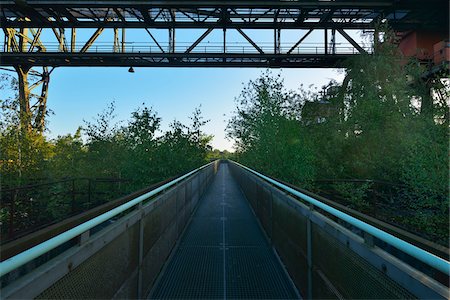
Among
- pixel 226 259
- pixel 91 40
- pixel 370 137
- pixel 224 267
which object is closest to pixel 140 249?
pixel 224 267

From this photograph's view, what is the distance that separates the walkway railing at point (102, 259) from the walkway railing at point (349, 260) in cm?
214

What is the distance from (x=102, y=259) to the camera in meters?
2.31

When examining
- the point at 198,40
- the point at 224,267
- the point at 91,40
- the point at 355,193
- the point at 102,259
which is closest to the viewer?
the point at 102,259

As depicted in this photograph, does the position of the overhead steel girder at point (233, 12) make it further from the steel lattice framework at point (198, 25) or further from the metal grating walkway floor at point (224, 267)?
the metal grating walkway floor at point (224, 267)

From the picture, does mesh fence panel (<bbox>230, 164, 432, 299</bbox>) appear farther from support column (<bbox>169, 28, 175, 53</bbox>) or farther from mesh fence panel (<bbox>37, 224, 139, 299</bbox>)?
support column (<bbox>169, 28, 175, 53</bbox>)

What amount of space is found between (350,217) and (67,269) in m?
2.25

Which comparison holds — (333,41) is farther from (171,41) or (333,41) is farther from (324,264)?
(324,264)

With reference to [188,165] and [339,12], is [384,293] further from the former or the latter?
[339,12]

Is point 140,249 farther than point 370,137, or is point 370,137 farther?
point 370,137

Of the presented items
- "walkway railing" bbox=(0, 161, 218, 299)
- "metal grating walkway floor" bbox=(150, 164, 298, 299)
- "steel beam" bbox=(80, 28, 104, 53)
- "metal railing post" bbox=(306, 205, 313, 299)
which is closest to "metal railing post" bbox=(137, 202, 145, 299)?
"walkway railing" bbox=(0, 161, 218, 299)

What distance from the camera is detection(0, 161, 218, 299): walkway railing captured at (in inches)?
59.3

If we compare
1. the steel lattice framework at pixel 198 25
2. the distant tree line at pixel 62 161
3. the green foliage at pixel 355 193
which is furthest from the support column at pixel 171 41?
the green foliage at pixel 355 193

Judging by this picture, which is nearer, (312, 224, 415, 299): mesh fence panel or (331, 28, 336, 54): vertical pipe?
(312, 224, 415, 299): mesh fence panel

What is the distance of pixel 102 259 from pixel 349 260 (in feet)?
7.25
